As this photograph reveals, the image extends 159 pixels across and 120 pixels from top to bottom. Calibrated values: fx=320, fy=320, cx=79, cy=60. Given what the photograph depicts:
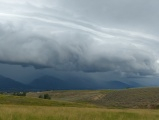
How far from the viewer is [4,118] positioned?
18.5 m

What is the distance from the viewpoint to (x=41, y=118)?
2044 centimetres

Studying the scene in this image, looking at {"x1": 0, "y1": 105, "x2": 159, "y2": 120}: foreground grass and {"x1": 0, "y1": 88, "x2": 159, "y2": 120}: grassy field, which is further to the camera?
{"x1": 0, "y1": 88, "x2": 159, "y2": 120}: grassy field

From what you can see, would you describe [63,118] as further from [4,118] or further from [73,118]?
[4,118]

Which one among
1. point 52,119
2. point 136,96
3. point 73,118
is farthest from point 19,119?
point 136,96

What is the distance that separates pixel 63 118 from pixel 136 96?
150 m

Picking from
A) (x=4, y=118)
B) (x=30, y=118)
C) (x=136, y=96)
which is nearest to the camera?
(x=4, y=118)

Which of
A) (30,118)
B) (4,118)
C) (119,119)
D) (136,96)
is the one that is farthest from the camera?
(136,96)

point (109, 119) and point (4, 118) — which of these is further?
point (109, 119)

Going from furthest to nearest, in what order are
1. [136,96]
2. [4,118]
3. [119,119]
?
1. [136,96]
2. [119,119]
3. [4,118]

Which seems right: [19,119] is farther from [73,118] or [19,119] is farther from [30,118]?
[73,118]

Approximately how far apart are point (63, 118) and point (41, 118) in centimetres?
146

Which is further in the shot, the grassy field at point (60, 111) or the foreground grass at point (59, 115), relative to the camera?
the grassy field at point (60, 111)

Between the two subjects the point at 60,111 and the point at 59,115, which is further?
the point at 60,111

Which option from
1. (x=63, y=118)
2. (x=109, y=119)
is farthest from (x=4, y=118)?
(x=109, y=119)
